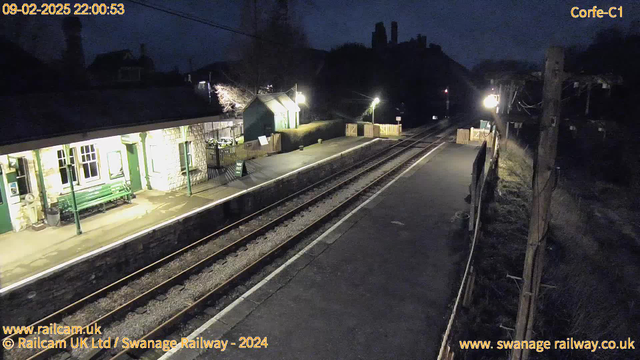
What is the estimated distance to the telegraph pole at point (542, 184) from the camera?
4.69m

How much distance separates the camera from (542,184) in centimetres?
497

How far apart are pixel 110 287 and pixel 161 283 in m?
1.15

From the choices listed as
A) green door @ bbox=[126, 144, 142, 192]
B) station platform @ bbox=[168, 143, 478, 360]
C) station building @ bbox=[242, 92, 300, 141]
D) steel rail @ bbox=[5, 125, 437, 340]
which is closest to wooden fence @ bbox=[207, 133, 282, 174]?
station building @ bbox=[242, 92, 300, 141]

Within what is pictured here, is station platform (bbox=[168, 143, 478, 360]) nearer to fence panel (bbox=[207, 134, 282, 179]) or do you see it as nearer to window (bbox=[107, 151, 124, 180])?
window (bbox=[107, 151, 124, 180])

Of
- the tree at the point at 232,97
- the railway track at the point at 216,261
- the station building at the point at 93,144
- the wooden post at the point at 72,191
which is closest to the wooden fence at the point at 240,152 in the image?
the station building at the point at 93,144

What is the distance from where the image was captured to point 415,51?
244 ft

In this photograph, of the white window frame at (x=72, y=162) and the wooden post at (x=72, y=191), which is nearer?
the wooden post at (x=72, y=191)

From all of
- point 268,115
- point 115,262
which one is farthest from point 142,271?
point 268,115

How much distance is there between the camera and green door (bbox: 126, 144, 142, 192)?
14.7 meters

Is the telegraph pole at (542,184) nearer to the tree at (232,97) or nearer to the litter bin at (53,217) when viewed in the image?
the litter bin at (53,217)

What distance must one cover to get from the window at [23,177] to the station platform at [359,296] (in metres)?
8.03

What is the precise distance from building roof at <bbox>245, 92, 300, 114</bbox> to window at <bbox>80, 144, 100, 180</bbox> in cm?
1438

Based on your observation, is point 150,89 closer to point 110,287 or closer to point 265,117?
point 110,287

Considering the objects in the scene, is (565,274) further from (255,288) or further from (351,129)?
(351,129)
